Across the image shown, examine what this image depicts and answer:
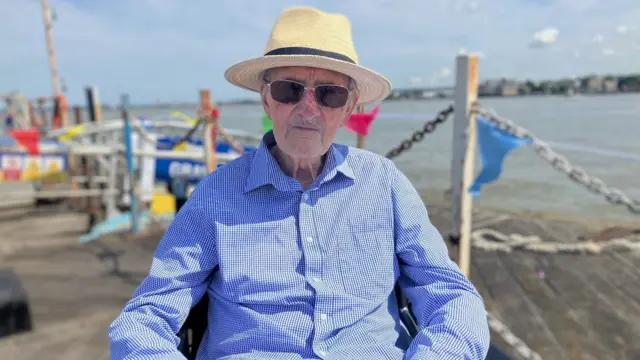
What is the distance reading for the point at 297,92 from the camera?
1565 mm

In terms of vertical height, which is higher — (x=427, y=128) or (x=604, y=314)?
(x=427, y=128)

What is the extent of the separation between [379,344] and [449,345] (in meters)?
0.25

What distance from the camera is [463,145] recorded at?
9.49 feet

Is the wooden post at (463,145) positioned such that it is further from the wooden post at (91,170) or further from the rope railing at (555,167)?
the wooden post at (91,170)

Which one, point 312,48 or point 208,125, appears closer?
point 312,48

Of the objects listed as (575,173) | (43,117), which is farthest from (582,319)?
(43,117)

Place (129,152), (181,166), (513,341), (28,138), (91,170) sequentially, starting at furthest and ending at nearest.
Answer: (181,166)
(91,170)
(28,138)
(129,152)
(513,341)

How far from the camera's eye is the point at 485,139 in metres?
2.81

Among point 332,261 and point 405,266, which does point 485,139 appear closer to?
point 405,266

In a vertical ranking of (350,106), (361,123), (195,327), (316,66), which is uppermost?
(316,66)

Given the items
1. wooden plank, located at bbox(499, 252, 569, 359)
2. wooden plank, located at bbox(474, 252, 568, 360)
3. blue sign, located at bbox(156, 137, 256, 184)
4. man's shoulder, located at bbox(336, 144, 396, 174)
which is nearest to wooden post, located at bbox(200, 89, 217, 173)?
wooden plank, located at bbox(474, 252, 568, 360)

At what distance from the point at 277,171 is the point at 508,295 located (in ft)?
8.29

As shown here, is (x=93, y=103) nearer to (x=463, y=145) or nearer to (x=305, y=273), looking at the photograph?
(x=463, y=145)

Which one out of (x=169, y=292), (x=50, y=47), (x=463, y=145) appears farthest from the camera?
(x=50, y=47)
